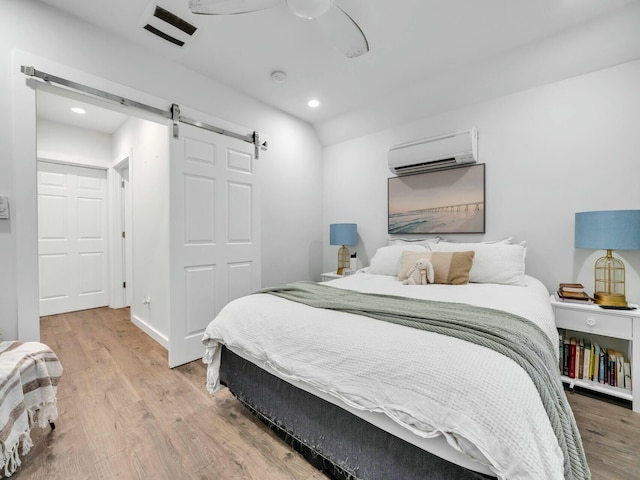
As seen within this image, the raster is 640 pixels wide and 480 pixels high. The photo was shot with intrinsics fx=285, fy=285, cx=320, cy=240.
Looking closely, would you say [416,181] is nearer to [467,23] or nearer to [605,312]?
[467,23]

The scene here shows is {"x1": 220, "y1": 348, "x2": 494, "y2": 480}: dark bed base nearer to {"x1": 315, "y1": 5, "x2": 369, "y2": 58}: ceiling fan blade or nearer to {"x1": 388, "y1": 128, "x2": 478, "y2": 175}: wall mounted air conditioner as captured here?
{"x1": 315, "y1": 5, "x2": 369, "y2": 58}: ceiling fan blade

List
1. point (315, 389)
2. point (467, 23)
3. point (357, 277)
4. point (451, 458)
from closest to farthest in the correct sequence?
point (451, 458), point (315, 389), point (467, 23), point (357, 277)

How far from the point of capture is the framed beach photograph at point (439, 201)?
279 cm

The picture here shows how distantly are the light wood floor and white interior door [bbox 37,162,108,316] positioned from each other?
209 centimetres

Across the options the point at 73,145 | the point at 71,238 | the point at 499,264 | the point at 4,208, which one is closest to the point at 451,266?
the point at 499,264

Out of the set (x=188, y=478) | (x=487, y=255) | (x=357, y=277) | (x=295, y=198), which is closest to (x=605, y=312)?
(x=487, y=255)

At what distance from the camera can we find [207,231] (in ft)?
8.73

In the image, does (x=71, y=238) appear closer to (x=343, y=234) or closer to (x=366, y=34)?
(x=343, y=234)

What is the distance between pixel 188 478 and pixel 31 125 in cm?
225

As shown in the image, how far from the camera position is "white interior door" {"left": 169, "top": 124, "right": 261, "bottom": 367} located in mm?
2463

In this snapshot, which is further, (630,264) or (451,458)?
(630,264)

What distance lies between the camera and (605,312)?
1891mm

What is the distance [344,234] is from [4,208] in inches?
109

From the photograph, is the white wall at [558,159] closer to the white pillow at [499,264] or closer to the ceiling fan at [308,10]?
the white pillow at [499,264]
